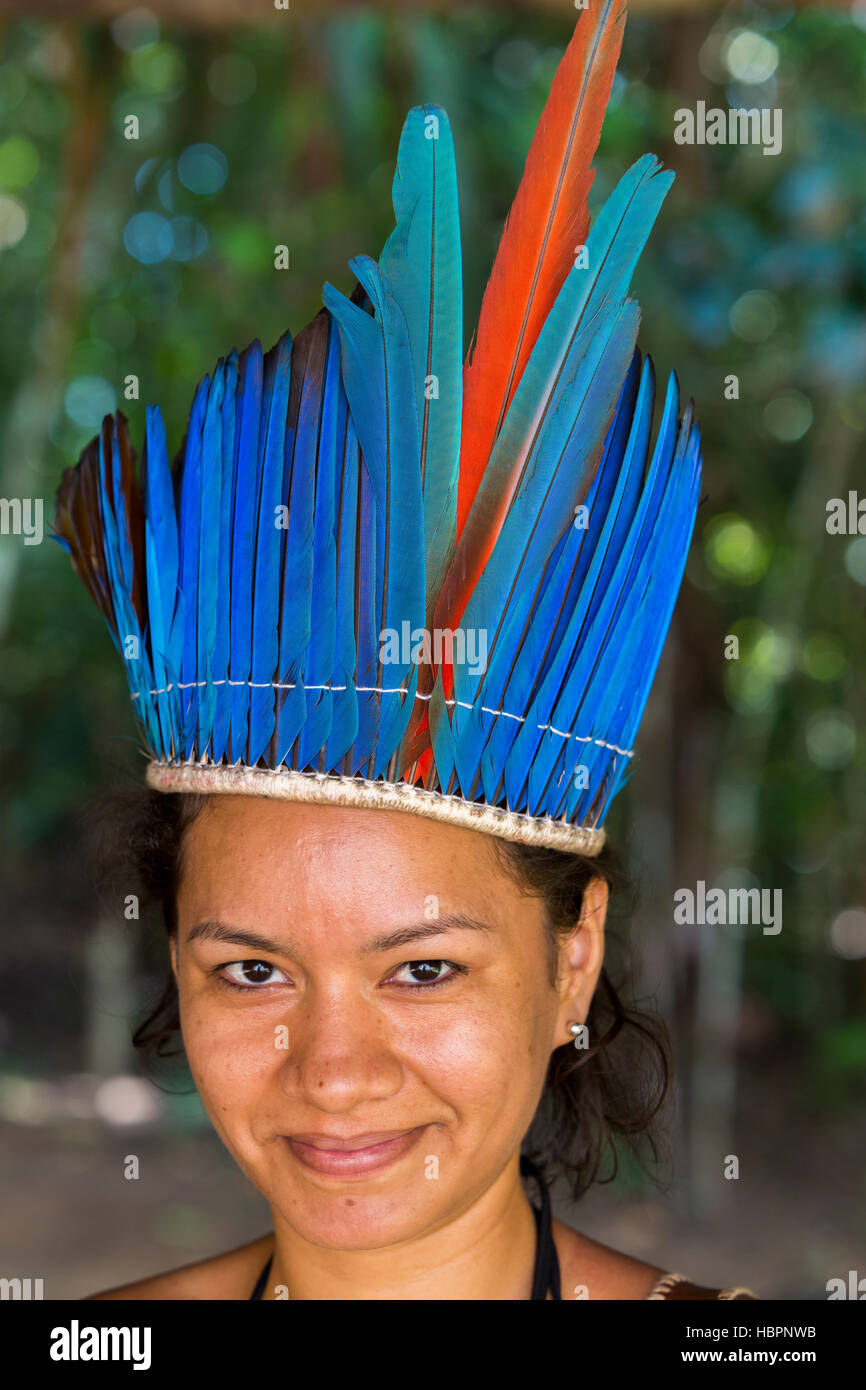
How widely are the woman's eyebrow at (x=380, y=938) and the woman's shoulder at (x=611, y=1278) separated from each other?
51 centimetres

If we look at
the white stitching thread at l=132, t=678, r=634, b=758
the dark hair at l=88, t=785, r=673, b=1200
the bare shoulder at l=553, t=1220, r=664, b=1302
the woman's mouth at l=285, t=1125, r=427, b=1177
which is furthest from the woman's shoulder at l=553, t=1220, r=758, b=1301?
the white stitching thread at l=132, t=678, r=634, b=758

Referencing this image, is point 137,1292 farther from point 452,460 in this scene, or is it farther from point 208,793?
point 452,460

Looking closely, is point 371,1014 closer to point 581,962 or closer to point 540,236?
point 581,962

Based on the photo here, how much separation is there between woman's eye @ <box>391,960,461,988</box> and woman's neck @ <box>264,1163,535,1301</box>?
0.29m

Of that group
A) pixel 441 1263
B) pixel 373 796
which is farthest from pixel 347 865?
pixel 441 1263

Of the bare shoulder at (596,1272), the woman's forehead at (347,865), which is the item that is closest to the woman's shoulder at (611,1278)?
the bare shoulder at (596,1272)

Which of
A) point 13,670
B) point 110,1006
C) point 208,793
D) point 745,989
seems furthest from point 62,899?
point 208,793

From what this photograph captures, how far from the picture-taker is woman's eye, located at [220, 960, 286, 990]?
1167mm

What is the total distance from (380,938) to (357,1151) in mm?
212

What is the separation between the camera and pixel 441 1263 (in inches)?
50.5

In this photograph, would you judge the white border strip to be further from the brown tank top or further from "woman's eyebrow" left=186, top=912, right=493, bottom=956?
the brown tank top

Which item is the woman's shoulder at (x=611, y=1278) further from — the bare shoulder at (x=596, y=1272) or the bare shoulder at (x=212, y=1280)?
the bare shoulder at (x=212, y=1280)

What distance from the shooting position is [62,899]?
248 inches
